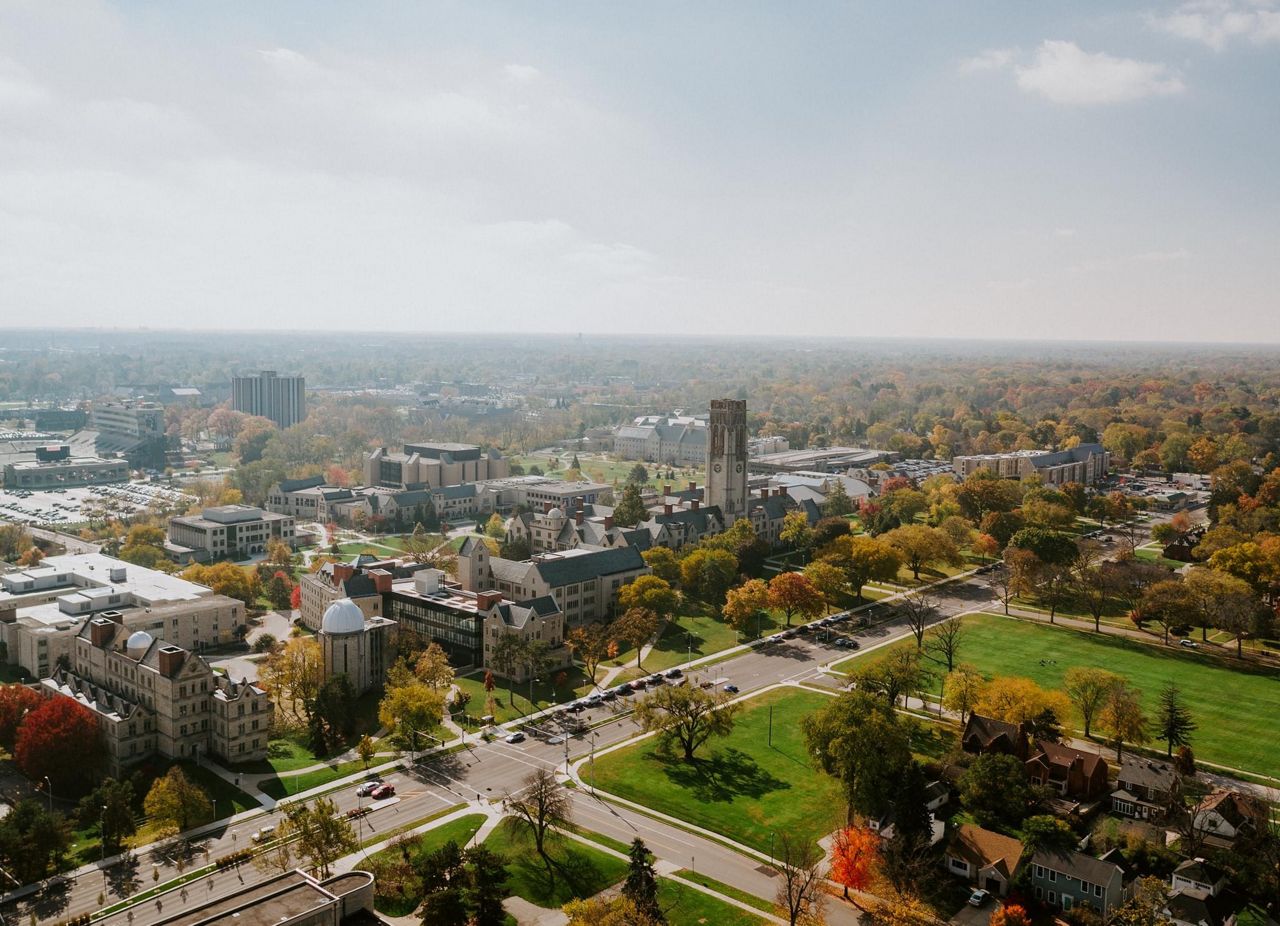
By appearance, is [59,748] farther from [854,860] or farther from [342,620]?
[854,860]

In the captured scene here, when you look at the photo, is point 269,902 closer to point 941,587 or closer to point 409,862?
point 409,862

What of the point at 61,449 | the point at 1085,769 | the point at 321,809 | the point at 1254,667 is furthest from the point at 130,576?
the point at 61,449

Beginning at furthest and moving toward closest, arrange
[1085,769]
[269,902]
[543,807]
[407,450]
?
[407,450]
[1085,769]
[543,807]
[269,902]

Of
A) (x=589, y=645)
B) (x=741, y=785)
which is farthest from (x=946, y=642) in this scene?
(x=589, y=645)

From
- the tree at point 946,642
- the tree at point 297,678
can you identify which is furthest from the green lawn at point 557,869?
the tree at point 946,642

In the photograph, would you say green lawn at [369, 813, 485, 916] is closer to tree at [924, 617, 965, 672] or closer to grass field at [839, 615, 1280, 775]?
grass field at [839, 615, 1280, 775]

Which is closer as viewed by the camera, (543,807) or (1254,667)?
(543,807)

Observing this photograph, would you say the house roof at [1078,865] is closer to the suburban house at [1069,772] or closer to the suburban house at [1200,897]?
the suburban house at [1200,897]
